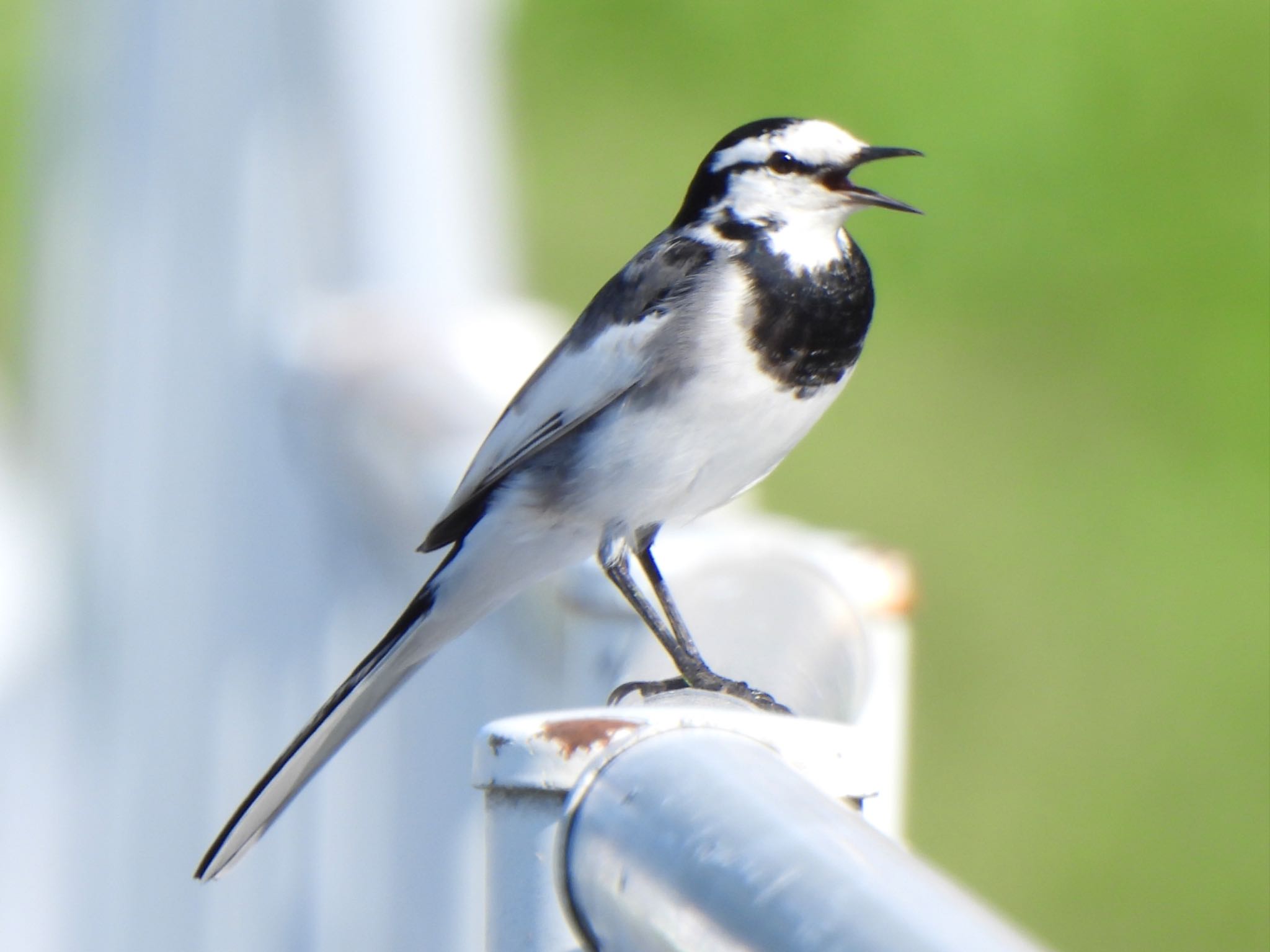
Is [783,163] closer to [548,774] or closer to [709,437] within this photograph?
[709,437]

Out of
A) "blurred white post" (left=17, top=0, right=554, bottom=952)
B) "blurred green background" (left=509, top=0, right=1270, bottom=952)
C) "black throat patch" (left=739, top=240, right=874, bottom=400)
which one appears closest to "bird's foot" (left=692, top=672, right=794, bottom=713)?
"blurred white post" (left=17, top=0, right=554, bottom=952)

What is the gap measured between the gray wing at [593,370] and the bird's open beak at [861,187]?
0.16 metres

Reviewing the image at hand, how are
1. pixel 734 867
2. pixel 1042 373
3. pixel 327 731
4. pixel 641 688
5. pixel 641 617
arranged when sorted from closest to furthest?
pixel 734 867 → pixel 641 688 → pixel 641 617 → pixel 327 731 → pixel 1042 373

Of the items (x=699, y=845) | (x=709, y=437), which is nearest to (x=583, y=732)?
(x=699, y=845)

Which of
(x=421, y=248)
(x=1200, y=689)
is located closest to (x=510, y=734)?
(x=421, y=248)

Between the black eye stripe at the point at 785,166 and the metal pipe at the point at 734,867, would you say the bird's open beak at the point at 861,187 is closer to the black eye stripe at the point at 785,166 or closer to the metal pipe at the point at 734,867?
the black eye stripe at the point at 785,166

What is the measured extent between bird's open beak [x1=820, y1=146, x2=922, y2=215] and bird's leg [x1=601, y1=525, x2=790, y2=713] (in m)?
0.44

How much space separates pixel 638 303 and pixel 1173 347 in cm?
481

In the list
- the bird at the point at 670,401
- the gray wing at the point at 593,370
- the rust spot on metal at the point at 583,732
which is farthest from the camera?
the gray wing at the point at 593,370

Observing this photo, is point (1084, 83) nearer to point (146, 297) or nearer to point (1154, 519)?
point (1154, 519)

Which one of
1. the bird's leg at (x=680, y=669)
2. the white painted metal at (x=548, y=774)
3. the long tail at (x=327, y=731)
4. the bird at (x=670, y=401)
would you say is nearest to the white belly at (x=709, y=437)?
the bird at (x=670, y=401)

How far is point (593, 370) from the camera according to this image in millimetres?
1911

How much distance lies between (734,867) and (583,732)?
197mm

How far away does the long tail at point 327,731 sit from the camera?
1.62 m
